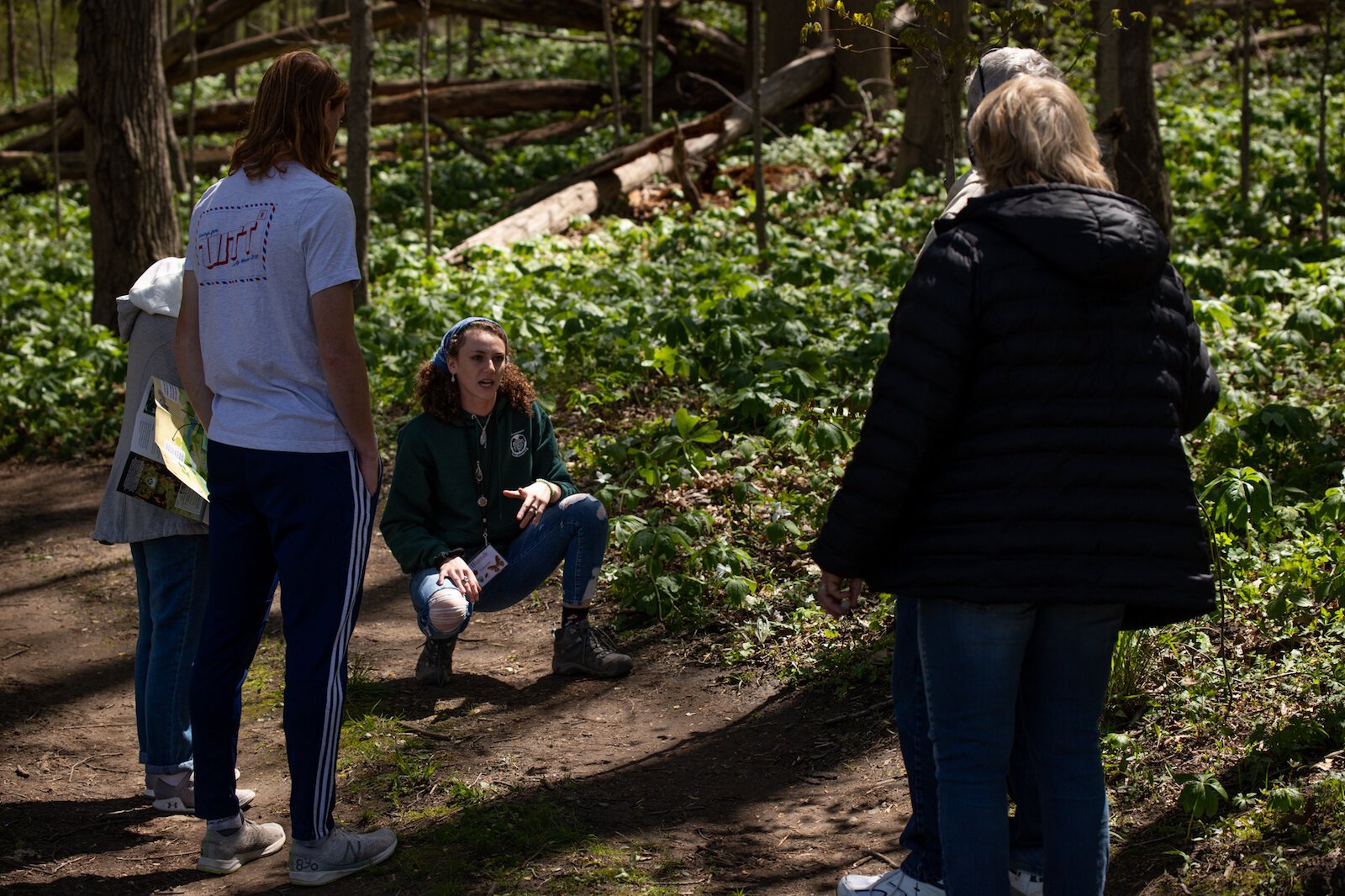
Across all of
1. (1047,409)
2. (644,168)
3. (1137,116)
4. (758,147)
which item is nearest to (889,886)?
(1047,409)

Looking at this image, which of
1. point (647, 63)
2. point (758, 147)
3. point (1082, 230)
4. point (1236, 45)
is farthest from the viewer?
point (1236, 45)

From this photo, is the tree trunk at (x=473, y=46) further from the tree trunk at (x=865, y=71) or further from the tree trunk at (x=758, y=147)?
the tree trunk at (x=758, y=147)

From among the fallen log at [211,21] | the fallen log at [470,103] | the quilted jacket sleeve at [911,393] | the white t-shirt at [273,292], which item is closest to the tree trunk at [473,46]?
the fallen log at [470,103]

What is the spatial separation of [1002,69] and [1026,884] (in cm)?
193

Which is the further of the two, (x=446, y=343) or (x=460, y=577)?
(x=446, y=343)

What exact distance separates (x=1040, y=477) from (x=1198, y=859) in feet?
4.29

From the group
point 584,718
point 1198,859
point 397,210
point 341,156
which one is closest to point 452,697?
point 584,718

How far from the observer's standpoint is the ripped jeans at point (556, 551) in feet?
14.1

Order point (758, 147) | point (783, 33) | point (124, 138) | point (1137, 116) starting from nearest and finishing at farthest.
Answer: point (1137, 116) < point (124, 138) < point (758, 147) < point (783, 33)

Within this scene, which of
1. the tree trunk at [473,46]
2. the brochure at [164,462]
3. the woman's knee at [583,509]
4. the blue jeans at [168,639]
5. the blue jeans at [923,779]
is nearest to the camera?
the blue jeans at [923,779]

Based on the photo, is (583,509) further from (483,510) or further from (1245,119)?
(1245,119)

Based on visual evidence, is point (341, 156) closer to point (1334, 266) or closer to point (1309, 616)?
point (1334, 266)

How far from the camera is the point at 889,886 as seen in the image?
2791mm

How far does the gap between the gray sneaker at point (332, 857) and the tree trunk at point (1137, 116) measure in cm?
763
